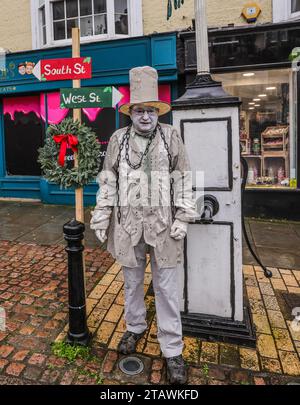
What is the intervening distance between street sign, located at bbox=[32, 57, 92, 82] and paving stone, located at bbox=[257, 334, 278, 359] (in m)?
2.71

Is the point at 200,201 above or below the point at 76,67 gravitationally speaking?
below

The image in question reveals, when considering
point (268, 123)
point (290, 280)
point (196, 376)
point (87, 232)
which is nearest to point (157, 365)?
point (196, 376)

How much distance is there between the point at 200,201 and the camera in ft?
8.83

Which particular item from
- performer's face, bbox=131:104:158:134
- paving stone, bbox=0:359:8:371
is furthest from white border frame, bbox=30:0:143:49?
paving stone, bbox=0:359:8:371

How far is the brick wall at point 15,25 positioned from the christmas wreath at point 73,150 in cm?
669

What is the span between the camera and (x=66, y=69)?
278 centimetres

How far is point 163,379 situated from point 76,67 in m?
2.55

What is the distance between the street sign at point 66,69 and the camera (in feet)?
9.00

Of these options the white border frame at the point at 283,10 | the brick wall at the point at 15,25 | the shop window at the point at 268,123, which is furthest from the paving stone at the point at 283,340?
the brick wall at the point at 15,25

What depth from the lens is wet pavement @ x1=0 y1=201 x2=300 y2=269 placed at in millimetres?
4723

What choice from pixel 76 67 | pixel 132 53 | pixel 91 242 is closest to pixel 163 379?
pixel 76 67

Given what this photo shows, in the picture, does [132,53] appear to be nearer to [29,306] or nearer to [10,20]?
[10,20]

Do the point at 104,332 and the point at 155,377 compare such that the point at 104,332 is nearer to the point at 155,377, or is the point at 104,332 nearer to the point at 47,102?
the point at 155,377

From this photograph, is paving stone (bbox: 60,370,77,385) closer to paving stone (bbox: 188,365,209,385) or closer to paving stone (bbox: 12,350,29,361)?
paving stone (bbox: 12,350,29,361)
